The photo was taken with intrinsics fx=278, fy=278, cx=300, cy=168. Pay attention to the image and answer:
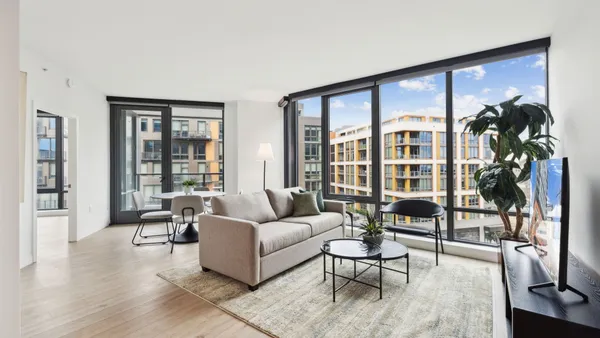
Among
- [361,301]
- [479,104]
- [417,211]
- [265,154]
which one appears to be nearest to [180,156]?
[265,154]

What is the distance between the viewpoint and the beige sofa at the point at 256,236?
2619mm

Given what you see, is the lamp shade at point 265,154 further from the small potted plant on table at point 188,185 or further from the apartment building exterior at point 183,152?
the apartment building exterior at point 183,152

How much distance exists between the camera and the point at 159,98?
217 inches

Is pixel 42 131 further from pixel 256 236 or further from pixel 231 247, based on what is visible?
pixel 256 236

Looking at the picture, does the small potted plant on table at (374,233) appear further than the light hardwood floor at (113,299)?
Yes

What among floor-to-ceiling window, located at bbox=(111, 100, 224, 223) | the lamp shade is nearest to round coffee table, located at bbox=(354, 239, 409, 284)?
the lamp shade

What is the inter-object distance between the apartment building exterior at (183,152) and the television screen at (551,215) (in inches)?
205

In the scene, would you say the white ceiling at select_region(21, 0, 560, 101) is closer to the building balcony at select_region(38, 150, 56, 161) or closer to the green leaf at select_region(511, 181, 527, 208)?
the green leaf at select_region(511, 181, 527, 208)

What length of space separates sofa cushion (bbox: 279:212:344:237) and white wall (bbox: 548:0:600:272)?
2330 mm

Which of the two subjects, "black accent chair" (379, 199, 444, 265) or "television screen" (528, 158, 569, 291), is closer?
"television screen" (528, 158, 569, 291)

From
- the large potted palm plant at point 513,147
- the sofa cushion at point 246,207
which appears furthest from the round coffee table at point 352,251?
the large potted palm plant at point 513,147

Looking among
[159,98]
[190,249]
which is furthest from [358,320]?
[159,98]

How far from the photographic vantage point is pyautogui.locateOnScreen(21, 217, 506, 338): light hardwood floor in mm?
2002

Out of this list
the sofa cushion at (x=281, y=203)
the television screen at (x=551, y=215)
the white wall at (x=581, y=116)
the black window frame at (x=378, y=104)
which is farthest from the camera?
the sofa cushion at (x=281, y=203)
